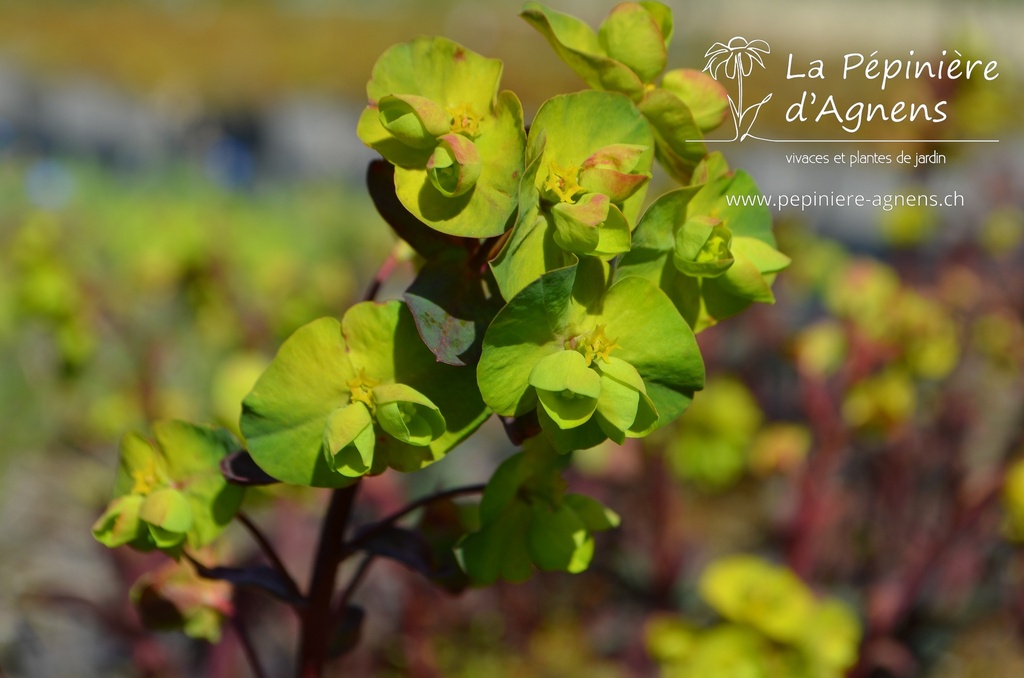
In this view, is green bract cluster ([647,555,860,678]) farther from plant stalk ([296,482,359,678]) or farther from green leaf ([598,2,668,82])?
green leaf ([598,2,668,82])

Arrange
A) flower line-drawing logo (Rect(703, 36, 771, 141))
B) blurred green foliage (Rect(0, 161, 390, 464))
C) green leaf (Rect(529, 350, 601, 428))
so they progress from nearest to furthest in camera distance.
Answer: green leaf (Rect(529, 350, 601, 428)), flower line-drawing logo (Rect(703, 36, 771, 141)), blurred green foliage (Rect(0, 161, 390, 464))

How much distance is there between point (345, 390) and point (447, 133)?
190mm

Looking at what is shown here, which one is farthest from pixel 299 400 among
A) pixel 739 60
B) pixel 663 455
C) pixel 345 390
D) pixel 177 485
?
pixel 663 455

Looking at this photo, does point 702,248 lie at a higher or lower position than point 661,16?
lower

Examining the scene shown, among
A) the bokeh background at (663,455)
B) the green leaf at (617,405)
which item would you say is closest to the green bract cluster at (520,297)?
the green leaf at (617,405)

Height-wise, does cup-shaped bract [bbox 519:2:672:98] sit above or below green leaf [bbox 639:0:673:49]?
below

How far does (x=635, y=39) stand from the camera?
0.68 m

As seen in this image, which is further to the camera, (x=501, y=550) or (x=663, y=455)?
(x=663, y=455)

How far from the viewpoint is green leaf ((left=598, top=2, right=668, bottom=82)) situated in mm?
673

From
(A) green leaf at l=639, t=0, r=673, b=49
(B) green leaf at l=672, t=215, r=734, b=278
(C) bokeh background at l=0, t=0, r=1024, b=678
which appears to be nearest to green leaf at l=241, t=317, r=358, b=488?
(B) green leaf at l=672, t=215, r=734, b=278

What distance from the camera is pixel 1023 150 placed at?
468 cm

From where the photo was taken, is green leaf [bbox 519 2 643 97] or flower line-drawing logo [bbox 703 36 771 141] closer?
green leaf [bbox 519 2 643 97]

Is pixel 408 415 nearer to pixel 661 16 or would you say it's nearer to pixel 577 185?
pixel 577 185

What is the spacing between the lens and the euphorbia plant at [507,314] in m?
0.60
